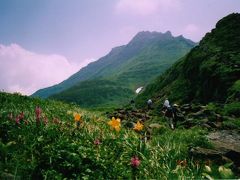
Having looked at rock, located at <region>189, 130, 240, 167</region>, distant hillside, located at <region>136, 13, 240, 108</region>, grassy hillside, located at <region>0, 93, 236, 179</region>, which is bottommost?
rock, located at <region>189, 130, 240, 167</region>

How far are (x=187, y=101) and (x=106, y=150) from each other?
45.5 meters

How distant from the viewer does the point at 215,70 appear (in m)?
51.9

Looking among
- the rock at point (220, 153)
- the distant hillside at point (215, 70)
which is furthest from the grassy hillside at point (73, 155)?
the distant hillside at point (215, 70)

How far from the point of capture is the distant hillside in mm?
46375

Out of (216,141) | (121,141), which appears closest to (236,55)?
(216,141)

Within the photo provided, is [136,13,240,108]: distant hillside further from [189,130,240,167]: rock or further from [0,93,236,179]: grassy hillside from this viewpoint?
[0,93,236,179]: grassy hillside

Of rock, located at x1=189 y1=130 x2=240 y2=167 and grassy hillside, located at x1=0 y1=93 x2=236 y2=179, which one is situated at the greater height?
grassy hillside, located at x1=0 y1=93 x2=236 y2=179

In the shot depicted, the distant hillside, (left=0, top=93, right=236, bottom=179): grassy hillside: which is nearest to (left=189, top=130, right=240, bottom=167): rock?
(left=0, top=93, right=236, bottom=179): grassy hillside

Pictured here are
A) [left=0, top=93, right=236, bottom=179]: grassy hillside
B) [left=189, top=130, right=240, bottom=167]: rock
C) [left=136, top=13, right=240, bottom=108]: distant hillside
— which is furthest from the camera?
[left=136, top=13, right=240, bottom=108]: distant hillside

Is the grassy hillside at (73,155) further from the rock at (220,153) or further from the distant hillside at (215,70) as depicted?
the distant hillside at (215,70)

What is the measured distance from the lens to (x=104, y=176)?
364 inches

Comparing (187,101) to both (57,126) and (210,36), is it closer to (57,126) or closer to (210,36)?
(210,36)

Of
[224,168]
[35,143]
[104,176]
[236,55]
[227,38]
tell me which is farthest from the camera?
[227,38]

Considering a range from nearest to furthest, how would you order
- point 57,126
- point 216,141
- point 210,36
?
point 57,126, point 216,141, point 210,36
